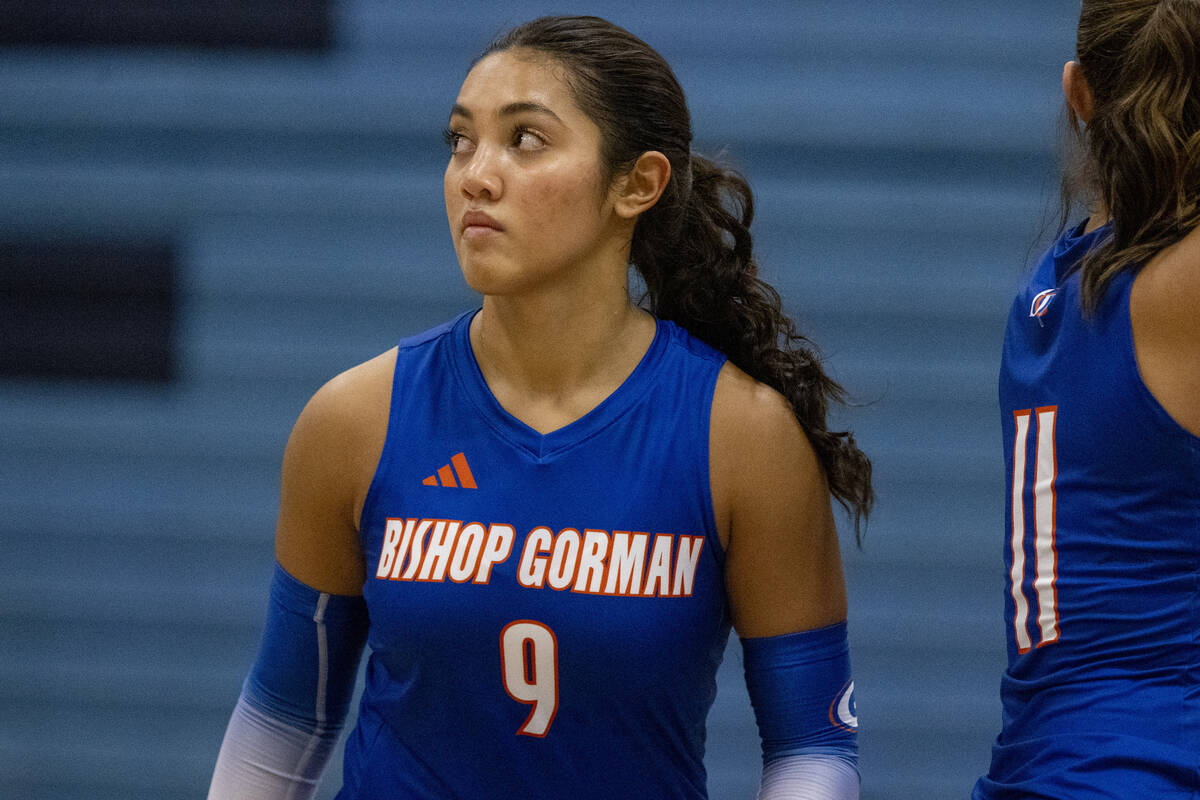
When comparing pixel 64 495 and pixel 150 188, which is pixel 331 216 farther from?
pixel 64 495

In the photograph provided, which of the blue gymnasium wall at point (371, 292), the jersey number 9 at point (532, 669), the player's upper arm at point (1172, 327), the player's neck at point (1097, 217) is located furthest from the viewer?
the blue gymnasium wall at point (371, 292)

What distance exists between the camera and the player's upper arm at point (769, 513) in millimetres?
2109

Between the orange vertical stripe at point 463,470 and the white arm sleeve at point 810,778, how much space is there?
66 cm

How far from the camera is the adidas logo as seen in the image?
2137 mm

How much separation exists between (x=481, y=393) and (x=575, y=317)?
0.63ft

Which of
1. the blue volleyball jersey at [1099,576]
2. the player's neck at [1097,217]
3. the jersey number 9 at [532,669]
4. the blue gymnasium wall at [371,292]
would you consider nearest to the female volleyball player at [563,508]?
the jersey number 9 at [532,669]

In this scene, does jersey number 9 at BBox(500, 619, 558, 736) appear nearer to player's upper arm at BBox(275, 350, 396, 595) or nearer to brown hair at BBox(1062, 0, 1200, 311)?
player's upper arm at BBox(275, 350, 396, 595)

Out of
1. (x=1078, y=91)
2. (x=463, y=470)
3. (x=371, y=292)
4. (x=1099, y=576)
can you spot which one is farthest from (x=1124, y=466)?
(x=371, y=292)

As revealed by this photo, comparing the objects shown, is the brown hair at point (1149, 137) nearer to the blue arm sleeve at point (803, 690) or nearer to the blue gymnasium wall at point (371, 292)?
the blue arm sleeve at point (803, 690)

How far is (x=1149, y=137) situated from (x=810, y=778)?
1074 mm

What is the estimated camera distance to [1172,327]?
167 centimetres

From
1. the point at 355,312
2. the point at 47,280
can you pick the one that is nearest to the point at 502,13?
the point at 355,312

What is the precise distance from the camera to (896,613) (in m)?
4.05

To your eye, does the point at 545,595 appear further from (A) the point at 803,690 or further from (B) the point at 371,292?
(B) the point at 371,292
